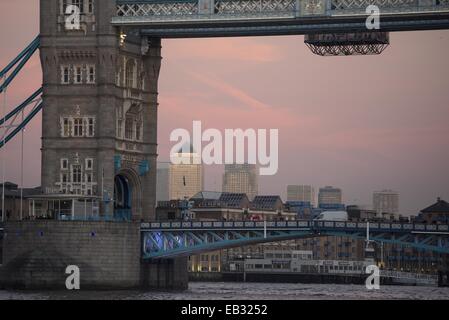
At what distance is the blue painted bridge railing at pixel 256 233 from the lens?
127125mm

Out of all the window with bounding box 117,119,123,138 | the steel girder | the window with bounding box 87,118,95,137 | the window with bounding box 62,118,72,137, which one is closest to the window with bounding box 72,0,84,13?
the window with bounding box 87,118,95,137

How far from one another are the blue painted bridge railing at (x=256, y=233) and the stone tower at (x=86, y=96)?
557 cm

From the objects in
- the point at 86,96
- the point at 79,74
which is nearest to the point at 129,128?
the point at 86,96

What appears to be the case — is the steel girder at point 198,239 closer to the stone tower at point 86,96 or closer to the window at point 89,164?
the stone tower at point 86,96

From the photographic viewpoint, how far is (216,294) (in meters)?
134

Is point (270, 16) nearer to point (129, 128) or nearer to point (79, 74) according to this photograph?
point (79, 74)

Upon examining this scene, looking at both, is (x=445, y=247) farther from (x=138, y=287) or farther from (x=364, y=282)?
(x=364, y=282)

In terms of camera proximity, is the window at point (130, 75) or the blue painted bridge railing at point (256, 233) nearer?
the blue painted bridge railing at point (256, 233)

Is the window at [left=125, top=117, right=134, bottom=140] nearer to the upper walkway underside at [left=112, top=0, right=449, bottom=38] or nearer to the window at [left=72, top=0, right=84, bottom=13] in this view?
the upper walkway underside at [left=112, top=0, right=449, bottom=38]

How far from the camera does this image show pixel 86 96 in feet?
456

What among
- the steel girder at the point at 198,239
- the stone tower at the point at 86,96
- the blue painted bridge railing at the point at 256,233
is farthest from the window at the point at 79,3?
the steel girder at the point at 198,239

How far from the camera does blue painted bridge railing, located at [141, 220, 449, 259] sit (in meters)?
127

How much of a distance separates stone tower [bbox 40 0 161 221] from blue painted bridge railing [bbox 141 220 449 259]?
557 centimetres
